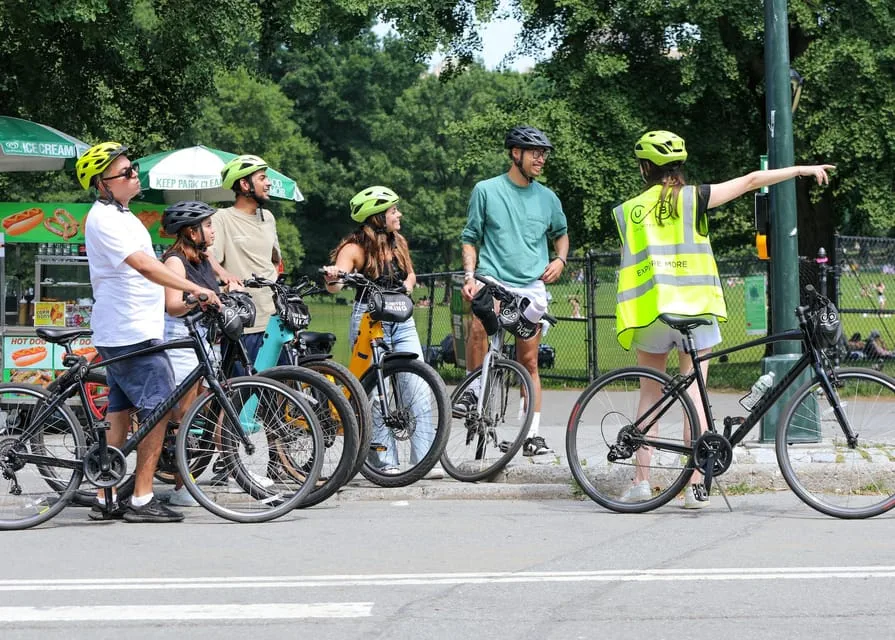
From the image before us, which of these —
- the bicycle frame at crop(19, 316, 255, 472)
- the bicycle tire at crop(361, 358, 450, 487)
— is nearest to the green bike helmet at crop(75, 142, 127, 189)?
the bicycle frame at crop(19, 316, 255, 472)

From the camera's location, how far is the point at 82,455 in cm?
717

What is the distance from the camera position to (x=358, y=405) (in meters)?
7.47

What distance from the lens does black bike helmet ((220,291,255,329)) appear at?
7219 mm

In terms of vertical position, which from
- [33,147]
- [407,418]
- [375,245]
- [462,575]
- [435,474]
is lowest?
[462,575]

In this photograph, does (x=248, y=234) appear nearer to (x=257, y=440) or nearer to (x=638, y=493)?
(x=257, y=440)

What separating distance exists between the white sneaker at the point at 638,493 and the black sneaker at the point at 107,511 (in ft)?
8.54

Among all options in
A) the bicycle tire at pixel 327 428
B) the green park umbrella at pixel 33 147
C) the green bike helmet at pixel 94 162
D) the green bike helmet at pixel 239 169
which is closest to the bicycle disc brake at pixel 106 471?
the bicycle tire at pixel 327 428

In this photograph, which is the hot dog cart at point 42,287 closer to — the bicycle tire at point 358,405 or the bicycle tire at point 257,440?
the bicycle tire at point 358,405

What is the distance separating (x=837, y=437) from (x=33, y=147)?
7.55 m

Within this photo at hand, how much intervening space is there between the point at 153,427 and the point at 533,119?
40.1 feet

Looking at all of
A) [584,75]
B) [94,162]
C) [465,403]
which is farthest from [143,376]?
[584,75]

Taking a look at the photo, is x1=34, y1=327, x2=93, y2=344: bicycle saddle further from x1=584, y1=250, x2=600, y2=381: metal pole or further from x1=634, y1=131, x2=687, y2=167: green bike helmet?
x1=584, y1=250, x2=600, y2=381: metal pole

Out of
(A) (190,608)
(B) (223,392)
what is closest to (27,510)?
(B) (223,392)

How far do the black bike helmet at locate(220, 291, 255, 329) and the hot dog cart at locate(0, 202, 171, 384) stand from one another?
4.53m
